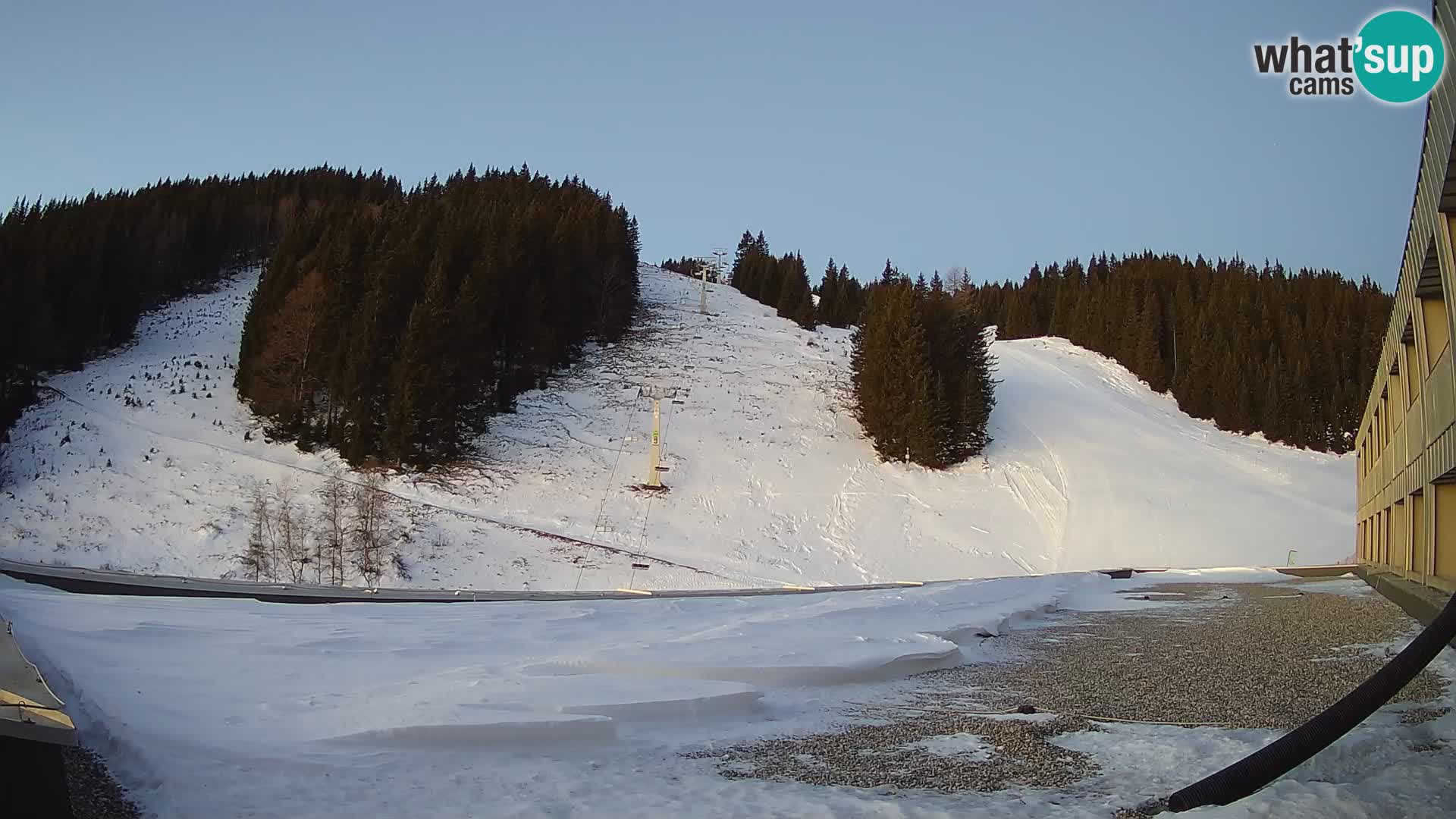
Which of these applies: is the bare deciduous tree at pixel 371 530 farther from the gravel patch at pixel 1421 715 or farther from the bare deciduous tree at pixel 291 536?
the gravel patch at pixel 1421 715

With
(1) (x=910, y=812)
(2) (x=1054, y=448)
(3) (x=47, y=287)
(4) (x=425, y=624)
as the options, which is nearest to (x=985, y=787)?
(1) (x=910, y=812)

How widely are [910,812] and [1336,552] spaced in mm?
34381

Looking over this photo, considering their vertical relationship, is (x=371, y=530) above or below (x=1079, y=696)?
below

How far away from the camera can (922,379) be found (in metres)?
37.3

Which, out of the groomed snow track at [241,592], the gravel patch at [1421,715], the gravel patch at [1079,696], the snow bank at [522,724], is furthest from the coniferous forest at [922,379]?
the gravel patch at [1421,715]

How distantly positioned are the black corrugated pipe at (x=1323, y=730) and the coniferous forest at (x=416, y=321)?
2969cm

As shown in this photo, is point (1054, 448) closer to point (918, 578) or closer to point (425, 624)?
point (918, 578)

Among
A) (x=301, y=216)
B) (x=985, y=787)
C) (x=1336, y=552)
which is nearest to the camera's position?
(x=985, y=787)

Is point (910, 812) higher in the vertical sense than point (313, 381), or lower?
lower

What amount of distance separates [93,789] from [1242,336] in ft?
212

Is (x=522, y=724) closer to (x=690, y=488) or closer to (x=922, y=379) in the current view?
(x=690, y=488)

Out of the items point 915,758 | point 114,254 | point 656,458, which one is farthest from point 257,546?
point 114,254

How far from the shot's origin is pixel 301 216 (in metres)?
47.2

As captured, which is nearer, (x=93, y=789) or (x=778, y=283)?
(x=93, y=789)
